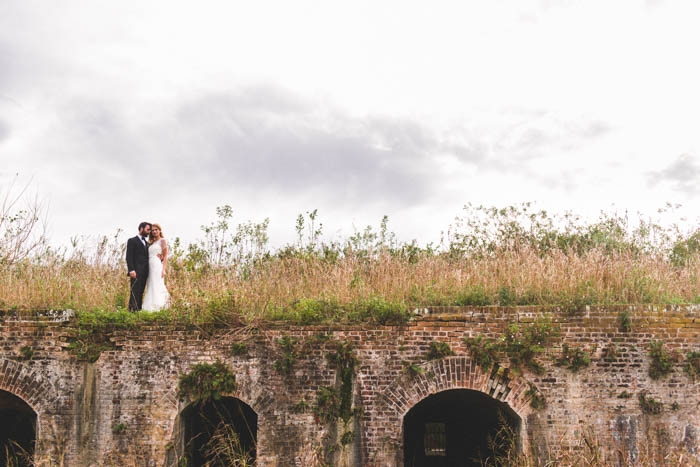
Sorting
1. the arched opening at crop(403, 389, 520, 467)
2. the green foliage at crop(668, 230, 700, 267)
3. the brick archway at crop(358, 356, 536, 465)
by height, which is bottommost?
the arched opening at crop(403, 389, 520, 467)

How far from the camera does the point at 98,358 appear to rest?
9.19 m

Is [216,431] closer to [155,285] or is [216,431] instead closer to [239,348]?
[239,348]

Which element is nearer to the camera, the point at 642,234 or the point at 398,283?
the point at 398,283

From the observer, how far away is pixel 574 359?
8.77m

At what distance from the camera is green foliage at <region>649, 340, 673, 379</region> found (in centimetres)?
873

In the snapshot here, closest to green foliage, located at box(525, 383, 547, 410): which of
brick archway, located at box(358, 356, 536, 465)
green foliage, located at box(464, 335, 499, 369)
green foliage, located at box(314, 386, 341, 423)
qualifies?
brick archway, located at box(358, 356, 536, 465)

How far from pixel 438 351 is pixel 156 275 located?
15.5 ft

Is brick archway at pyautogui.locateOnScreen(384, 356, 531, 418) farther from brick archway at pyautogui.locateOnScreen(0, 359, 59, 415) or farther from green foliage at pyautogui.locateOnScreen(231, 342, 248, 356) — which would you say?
brick archway at pyautogui.locateOnScreen(0, 359, 59, 415)

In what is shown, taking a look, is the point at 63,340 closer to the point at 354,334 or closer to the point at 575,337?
the point at 354,334

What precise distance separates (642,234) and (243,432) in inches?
391

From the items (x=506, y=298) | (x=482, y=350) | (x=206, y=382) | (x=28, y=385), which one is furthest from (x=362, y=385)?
(x=28, y=385)

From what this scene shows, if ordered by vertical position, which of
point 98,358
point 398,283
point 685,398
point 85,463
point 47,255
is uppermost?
point 47,255

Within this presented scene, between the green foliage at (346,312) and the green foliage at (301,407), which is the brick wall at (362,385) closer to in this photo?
the green foliage at (301,407)

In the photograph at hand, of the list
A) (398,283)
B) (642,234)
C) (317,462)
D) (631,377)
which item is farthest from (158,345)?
(642,234)
